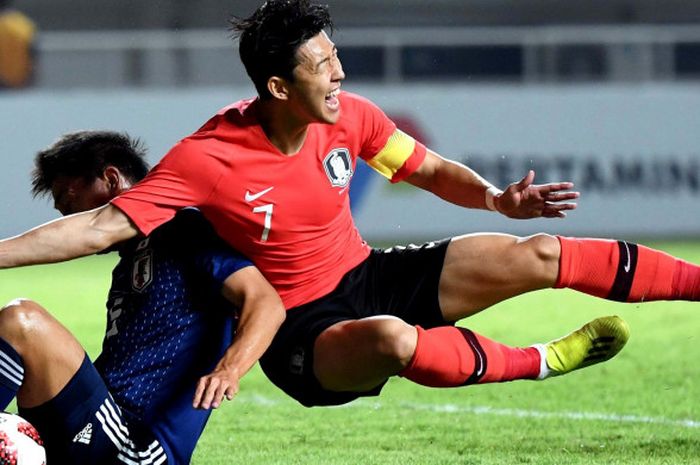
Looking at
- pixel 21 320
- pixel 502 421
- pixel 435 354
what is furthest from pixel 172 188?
pixel 502 421

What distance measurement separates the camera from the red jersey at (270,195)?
14.8 ft

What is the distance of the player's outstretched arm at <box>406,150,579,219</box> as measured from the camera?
188 inches

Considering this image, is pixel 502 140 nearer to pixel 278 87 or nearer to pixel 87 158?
pixel 278 87

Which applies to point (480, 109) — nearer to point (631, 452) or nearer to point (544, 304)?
point (544, 304)

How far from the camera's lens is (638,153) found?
15.2m

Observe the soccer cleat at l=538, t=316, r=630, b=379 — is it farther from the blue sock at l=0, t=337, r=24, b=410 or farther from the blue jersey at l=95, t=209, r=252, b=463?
the blue sock at l=0, t=337, r=24, b=410

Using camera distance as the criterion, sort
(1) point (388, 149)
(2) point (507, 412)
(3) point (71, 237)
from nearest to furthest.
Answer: (3) point (71, 237)
(1) point (388, 149)
(2) point (507, 412)

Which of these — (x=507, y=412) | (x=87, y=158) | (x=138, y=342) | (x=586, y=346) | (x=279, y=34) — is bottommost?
(x=507, y=412)

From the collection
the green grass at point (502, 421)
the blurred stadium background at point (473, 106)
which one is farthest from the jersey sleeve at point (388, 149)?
the blurred stadium background at point (473, 106)

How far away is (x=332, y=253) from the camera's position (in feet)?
16.0

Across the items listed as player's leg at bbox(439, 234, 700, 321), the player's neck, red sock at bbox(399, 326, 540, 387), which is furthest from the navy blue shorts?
player's leg at bbox(439, 234, 700, 321)

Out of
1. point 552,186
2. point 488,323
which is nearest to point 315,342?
point 552,186

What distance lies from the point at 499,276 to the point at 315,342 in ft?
2.14

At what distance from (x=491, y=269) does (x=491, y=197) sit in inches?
14.0
